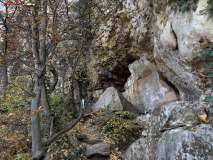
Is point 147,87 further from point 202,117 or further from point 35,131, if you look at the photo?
point 35,131

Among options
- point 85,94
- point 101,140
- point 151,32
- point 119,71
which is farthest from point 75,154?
point 85,94

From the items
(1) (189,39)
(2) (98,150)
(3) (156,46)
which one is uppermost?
(3) (156,46)

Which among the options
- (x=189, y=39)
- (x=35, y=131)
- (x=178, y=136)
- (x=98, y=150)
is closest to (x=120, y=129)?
(x=98, y=150)

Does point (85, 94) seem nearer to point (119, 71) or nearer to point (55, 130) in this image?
point (119, 71)

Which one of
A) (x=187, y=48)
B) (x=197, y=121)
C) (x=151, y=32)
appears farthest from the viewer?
(x=151, y=32)

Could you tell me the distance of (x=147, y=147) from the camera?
9.59 ft

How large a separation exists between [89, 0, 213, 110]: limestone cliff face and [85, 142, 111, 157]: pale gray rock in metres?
3.92

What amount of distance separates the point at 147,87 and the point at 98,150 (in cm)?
601

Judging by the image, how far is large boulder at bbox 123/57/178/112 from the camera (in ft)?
26.1

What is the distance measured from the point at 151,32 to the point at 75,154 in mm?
7113

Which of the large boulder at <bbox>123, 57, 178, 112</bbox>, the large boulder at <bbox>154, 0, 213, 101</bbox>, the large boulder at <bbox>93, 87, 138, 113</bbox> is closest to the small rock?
the large boulder at <bbox>93, 87, 138, 113</bbox>

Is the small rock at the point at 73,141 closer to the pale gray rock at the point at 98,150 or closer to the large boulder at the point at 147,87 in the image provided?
the pale gray rock at the point at 98,150

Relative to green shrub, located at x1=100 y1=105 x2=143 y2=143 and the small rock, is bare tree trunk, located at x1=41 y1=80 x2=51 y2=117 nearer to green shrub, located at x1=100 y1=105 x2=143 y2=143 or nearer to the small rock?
the small rock

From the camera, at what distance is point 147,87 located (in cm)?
897
